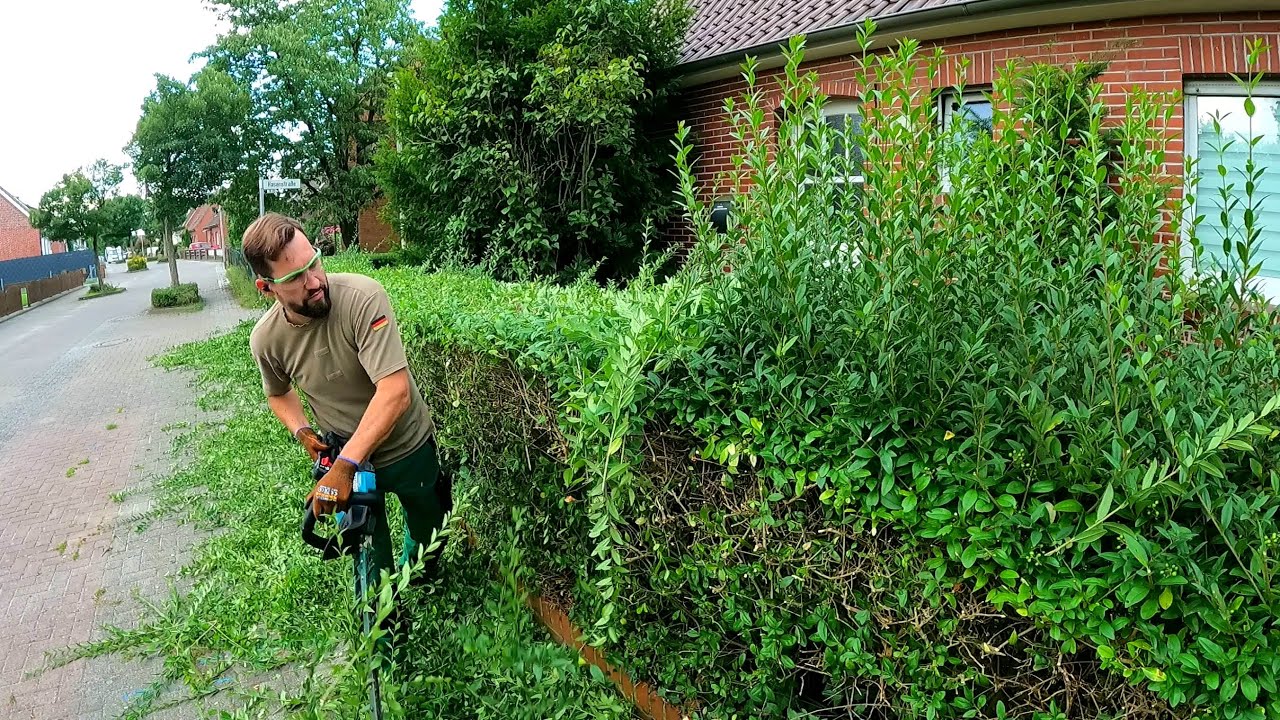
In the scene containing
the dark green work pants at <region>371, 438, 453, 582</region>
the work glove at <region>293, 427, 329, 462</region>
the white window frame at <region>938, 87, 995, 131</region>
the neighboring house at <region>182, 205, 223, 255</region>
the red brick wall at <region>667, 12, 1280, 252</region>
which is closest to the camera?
the work glove at <region>293, 427, 329, 462</region>

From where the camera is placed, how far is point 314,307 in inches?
124

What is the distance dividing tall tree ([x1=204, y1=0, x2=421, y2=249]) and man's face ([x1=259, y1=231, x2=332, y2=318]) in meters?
20.1

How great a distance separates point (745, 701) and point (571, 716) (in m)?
0.79

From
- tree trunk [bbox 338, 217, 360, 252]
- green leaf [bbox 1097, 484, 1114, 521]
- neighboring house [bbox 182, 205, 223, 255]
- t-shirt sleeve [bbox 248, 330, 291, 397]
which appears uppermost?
neighboring house [bbox 182, 205, 223, 255]

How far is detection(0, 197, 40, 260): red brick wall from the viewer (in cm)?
5447

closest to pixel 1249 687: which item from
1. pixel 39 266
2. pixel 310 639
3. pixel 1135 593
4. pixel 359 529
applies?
pixel 1135 593

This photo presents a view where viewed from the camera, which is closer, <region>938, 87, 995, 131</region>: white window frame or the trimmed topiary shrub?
<region>938, 87, 995, 131</region>: white window frame

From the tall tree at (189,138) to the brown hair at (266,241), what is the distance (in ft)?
79.6

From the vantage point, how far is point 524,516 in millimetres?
3592

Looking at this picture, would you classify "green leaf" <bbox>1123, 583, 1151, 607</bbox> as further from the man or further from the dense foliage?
the dense foliage

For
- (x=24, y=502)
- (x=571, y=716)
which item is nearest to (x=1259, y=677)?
(x=571, y=716)

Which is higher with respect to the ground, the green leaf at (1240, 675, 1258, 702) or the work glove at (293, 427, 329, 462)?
the work glove at (293, 427, 329, 462)

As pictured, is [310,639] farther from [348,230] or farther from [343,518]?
[348,230]

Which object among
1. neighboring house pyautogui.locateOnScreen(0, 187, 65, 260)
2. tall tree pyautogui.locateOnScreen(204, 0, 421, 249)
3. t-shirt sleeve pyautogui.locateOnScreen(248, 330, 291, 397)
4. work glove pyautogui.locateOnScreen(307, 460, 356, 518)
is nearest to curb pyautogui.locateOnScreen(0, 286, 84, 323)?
tall tree pyautogui.locateOnScreen(204, 0, 421, 249)
